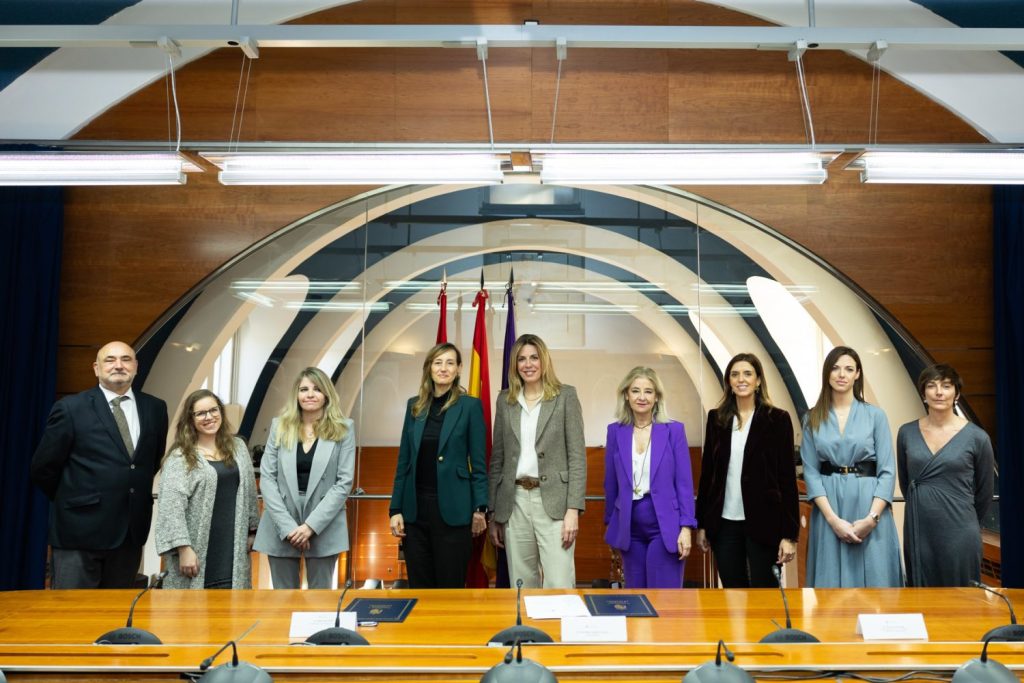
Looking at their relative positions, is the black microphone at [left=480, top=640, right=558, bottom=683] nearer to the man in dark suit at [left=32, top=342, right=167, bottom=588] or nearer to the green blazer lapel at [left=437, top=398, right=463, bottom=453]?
the green blazer lapel at [left=437, top=398, right=463, bottom=453]

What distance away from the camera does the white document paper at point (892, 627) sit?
2.52m

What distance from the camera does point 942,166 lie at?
12.3ft

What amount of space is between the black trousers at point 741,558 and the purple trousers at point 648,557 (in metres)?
0.21

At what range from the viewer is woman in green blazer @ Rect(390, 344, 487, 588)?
445cm

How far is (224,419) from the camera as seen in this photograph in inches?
171

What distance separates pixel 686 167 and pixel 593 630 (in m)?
2.10

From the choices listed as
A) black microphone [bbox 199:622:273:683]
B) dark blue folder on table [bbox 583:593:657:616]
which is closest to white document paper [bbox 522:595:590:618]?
dark blue folder on table [bbox 583:593:657:616]

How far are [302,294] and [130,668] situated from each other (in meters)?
3.67

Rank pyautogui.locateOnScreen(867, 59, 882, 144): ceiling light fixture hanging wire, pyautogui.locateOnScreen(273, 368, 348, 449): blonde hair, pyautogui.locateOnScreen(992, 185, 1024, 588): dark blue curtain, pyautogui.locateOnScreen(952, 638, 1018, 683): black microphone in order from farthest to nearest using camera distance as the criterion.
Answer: pyautogui.locateOnScreen(867, 59, 882, 144): ceiling light fixture hanging wire, pyautogui.locateOnScreen(992, 185, 1024, 588): dark blue curtain, pyautogui.locateOnScreen(273, 368, 348, 449): blonde hair, pyautogui.locateOnScreen(952, 638, 1018, 683): black microphone

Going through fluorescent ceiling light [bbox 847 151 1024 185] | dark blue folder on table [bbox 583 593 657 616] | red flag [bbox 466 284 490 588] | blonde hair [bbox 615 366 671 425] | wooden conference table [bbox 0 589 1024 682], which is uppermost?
fluorescent ceiling light [bbox 847 151 1024 185]

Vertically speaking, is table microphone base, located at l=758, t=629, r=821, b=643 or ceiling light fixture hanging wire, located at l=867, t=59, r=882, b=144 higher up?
ceiling light fixture hanging wire, located at l=867, t=59, r=882, b=144

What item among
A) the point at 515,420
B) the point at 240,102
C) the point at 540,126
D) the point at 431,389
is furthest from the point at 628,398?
the point at 240,102

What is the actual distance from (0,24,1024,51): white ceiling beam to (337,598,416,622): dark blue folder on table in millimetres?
2481

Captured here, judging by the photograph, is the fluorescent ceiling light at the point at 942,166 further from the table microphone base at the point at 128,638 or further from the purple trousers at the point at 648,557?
the table microphone base at the point at 128,638
